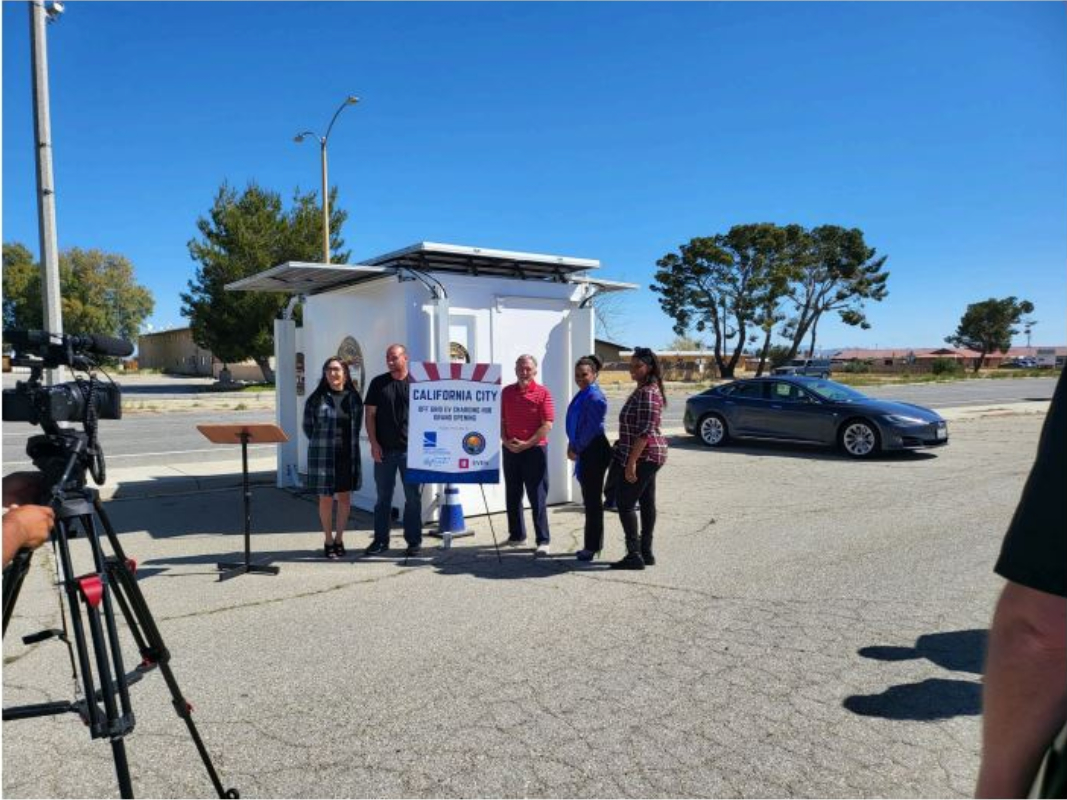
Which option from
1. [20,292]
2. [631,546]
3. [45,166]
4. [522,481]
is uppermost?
[20,292]

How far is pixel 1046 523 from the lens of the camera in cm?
102

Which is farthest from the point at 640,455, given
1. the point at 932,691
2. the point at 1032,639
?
the point at 1032,639

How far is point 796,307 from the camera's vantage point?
58.0 meters

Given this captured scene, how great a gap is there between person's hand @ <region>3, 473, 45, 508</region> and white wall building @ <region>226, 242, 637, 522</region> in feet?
17.8

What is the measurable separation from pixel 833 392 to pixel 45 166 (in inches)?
506

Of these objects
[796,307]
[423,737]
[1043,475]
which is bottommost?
[423,737]

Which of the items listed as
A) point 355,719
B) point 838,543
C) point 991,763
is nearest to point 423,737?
point 355,719

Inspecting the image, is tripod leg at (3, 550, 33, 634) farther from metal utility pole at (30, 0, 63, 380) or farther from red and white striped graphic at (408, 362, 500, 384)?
metal utility pole at (30, 0, 63, 380)

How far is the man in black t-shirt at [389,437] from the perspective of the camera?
684cm

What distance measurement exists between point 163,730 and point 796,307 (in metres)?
59.8

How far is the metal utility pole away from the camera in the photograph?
28.6 ft

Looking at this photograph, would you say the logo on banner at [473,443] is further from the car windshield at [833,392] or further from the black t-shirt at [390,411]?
the car windshield at [833,392]

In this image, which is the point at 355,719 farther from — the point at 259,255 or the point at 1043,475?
the point at 259,255

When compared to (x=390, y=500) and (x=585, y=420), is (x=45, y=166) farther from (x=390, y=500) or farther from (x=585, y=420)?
(x=585, y=420)
